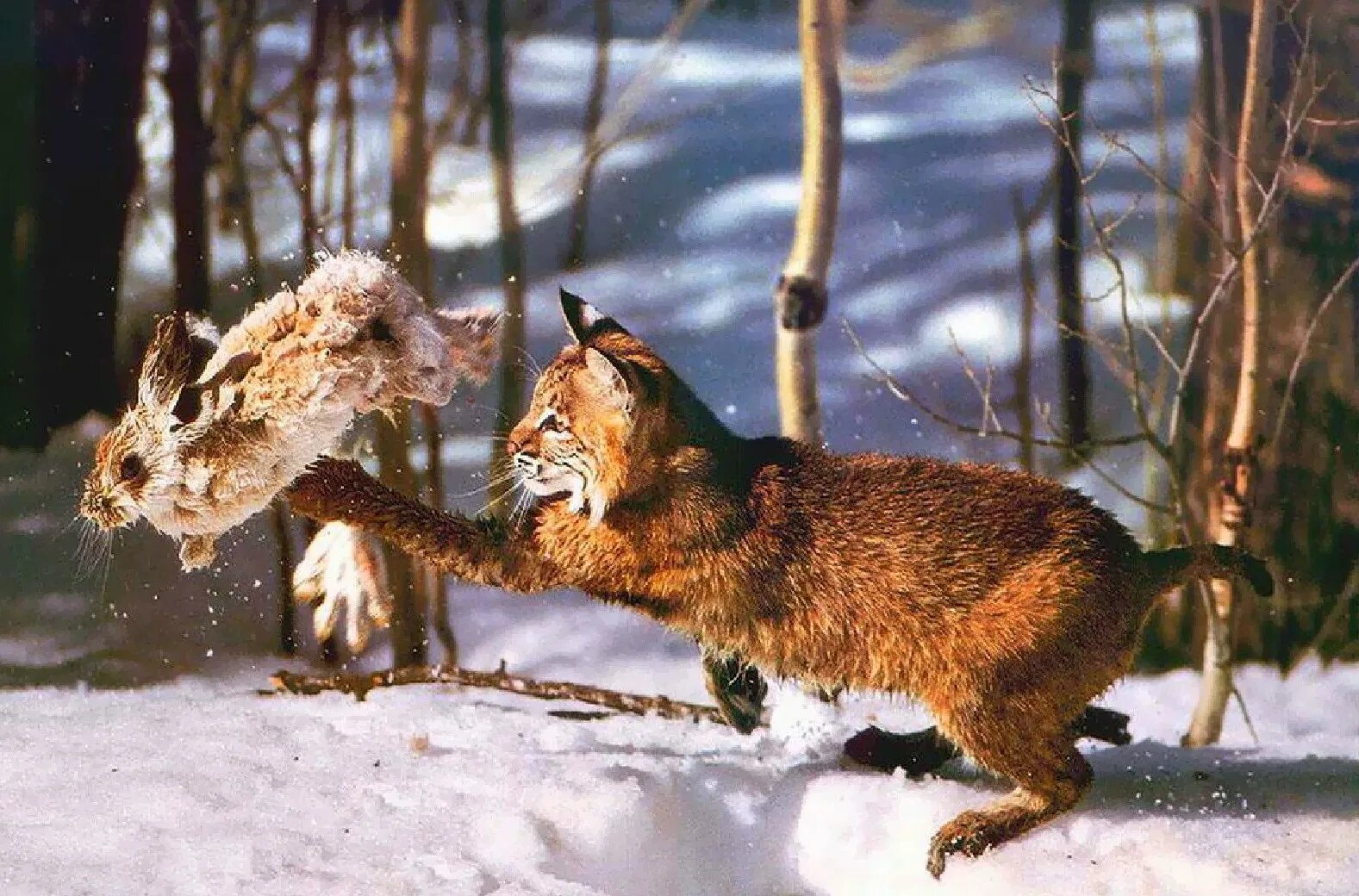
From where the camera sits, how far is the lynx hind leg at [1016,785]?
1072 millimetres

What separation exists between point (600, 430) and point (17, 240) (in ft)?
3.36

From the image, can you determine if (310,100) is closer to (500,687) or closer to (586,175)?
(586,175)

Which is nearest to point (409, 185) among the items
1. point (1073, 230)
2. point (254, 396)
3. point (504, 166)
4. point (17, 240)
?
point (504, 166)

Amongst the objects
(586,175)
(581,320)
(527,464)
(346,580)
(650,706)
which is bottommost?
(650,706)

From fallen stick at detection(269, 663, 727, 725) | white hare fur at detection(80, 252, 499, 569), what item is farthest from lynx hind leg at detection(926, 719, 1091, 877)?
white hare fur at detection(80, 252, 499, 569)

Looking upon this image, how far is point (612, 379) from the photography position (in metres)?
1.05

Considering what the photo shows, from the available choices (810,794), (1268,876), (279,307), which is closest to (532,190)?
(279,307)

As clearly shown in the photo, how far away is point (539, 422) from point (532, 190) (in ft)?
2.14

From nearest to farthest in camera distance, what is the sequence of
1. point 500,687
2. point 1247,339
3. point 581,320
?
point 581,320 < point 500,687 < point 1247,339

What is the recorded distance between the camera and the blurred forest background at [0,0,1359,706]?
1.62 m

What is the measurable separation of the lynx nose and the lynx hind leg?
384 mm

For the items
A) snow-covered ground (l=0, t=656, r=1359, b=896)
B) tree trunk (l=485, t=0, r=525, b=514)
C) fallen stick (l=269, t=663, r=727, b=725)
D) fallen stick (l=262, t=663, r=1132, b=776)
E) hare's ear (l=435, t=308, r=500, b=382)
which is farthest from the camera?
tree trunk (l=485, t=0, r=525, b=514)

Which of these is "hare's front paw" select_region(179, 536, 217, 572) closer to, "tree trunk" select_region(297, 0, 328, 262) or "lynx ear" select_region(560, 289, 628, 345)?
"lynx ear" select_region(560, 289, 628, 345)

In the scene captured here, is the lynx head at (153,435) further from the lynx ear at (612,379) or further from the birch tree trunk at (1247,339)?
the birch tree trunk at (1247,339)
